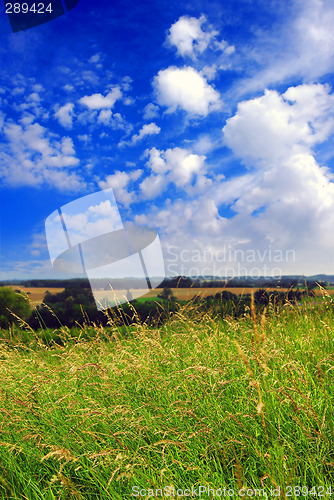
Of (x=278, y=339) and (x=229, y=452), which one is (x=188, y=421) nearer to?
(x=229, y=452)

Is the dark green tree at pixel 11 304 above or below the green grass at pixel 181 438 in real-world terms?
above

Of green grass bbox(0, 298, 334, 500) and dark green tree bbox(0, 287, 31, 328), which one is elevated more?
dark green tree bbox(0, 287, 31, 328)

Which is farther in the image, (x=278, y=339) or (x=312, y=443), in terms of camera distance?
(x=278, y=339)

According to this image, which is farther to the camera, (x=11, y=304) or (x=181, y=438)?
(x=11, y=304)

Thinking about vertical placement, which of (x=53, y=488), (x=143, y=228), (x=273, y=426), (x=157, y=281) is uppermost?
(x=143, y=228)

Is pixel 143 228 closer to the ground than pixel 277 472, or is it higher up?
higher up

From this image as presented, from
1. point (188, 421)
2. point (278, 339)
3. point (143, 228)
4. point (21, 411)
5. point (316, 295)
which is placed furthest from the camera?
point (143, 228)

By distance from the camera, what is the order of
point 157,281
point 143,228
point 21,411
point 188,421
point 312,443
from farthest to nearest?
point 143,228
point 157,281
point 21,411
point 188,421
point 312,443

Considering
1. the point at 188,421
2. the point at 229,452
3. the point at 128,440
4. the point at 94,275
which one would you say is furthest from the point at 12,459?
the point at 94,275

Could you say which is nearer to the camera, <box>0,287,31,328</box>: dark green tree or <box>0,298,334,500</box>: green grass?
<box>0,298,334,500</box>: green grass

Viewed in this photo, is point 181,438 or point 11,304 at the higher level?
point 11,304

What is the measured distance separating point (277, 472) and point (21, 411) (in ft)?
8.44

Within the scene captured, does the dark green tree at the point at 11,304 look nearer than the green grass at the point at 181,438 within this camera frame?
No

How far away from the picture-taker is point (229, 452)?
2475 mm
